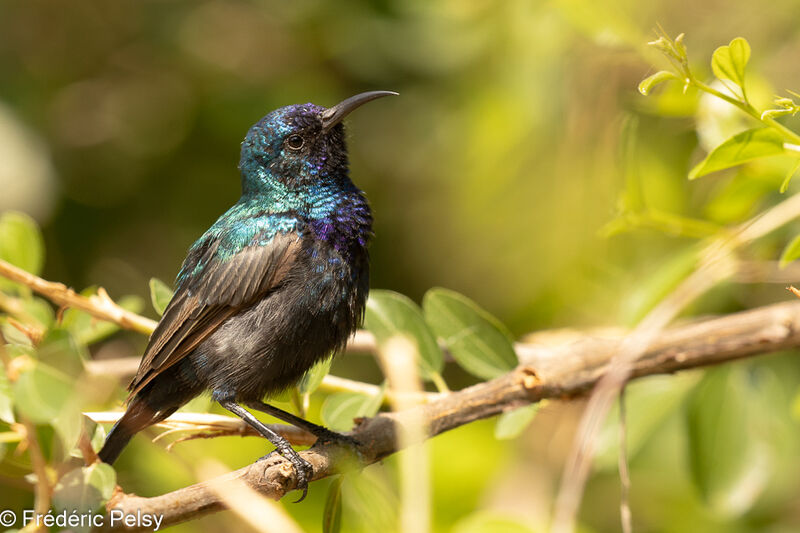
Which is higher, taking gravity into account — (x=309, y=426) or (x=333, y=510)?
(x=309, y=426)

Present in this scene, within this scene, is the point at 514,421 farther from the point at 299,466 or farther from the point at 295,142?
the point at 295,142

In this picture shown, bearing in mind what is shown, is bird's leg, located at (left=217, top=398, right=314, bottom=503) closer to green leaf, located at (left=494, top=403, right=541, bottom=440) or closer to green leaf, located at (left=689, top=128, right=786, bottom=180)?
green leaf, located at (left=494, top=403, right=541, bottom=440)

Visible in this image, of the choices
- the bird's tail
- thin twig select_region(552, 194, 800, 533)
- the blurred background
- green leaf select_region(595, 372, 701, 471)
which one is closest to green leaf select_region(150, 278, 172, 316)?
the bird's tail

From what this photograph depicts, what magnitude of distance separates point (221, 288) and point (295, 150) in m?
0.63

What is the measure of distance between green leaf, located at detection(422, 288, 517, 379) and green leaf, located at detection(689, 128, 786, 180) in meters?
0.88

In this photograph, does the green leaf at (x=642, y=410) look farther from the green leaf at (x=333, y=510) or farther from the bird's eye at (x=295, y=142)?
the bird's eye at (x=295, y=142)

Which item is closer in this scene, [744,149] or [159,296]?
[744,149]

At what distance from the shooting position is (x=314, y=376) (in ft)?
8.57

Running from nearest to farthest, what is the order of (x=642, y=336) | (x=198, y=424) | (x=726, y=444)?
(x=198, y=424)
(x=642, y=336)
(x=726, y=444)

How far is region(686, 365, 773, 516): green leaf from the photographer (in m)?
2.95

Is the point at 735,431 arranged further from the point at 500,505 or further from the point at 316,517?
the point at 316,517

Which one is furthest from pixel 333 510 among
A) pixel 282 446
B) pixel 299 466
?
pixel 282 446

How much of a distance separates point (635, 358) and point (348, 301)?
0.89 metres

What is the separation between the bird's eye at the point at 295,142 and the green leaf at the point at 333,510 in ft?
4.39
